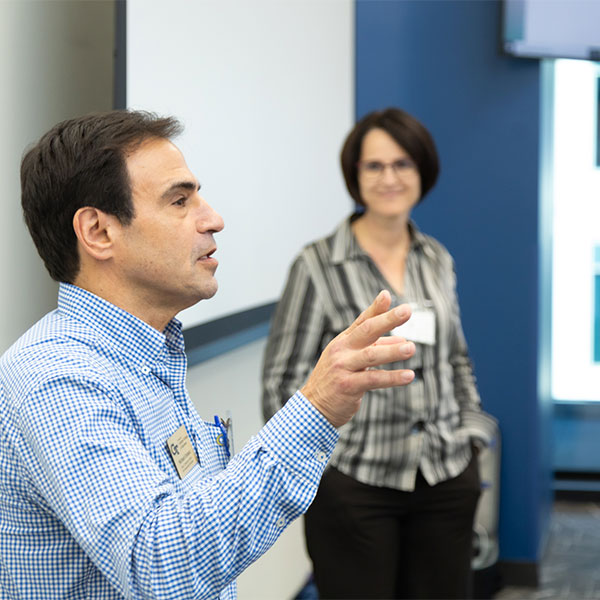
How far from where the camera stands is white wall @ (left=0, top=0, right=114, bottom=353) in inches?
68.5

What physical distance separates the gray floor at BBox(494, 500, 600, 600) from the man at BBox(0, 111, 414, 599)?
2974 millimetres

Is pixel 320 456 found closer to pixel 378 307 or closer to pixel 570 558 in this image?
pixel 378 307

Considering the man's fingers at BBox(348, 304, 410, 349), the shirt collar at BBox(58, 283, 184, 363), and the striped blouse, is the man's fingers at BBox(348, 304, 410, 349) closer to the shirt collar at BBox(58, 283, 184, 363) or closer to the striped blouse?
the shirt collar at BBox(58, 283, 184, 363)

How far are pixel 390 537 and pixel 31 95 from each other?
1372mm

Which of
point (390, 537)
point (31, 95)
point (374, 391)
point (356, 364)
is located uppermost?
point (31, 95)

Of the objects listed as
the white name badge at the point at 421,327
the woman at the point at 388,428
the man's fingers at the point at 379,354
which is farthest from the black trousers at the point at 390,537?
the man's fingers at the point at 379,354

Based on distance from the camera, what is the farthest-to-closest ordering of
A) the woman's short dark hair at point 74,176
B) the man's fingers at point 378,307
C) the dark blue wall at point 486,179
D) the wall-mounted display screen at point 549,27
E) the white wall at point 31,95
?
the dark blue wall at point 486,179
the wall-mounted display screen at point 549,27
the white wall at point 31,95
the woman's short dark hair at point 74,176
the man's fingers at point 378,307

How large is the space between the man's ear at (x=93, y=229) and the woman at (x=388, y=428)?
1189 millimetres

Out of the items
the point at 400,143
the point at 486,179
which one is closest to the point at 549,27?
the point at 486,179

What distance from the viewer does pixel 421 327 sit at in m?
2.42

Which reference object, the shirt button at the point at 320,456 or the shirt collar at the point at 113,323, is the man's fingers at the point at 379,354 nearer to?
the shirt button at the point at 320,456

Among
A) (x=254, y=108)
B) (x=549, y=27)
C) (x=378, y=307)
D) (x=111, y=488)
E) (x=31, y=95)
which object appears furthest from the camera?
(x=549, y=27)

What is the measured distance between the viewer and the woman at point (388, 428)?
92.4 inches

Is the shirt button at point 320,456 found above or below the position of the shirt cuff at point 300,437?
below
